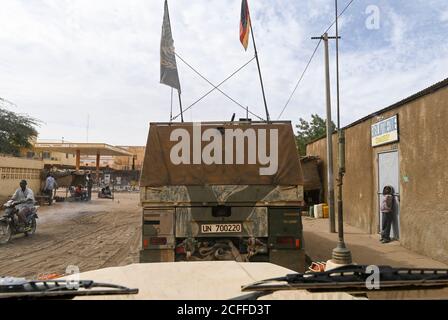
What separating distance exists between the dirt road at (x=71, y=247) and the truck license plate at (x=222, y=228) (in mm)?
2634

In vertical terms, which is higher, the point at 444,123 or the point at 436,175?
the point at 444,123

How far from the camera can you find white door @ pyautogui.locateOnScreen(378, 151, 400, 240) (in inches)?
376

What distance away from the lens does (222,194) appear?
5371 mm

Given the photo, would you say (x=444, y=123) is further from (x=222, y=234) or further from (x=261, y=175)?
(x=222, y=234)

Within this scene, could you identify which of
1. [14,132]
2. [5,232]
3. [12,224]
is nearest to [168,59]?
[12,224]

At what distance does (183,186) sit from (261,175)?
126 centimetres

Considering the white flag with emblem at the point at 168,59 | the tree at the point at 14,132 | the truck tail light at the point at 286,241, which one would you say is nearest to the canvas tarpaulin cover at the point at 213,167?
the truck tail light at the point at 286,241

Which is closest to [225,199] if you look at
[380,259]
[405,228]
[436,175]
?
[380,259]

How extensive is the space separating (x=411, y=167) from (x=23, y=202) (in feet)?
35.6

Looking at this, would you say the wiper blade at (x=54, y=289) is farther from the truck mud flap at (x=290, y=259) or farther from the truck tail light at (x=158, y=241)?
the truck mud flap at (x=290, y=259)

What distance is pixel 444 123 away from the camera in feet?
24.1

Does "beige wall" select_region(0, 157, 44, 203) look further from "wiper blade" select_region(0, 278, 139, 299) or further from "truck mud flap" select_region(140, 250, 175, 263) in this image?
"wiper blade" select_region(0, 278, 139, 299)

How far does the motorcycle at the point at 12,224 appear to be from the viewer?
9.47 metres
